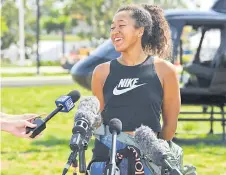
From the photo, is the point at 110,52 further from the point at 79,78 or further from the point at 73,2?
the point at 73,2

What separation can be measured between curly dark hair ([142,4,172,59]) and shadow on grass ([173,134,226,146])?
21.2 feet

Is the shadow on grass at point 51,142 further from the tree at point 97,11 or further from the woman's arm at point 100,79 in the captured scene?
the tree at point 97,11

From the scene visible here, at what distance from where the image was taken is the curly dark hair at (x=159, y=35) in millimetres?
3672

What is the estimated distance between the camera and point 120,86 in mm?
3410

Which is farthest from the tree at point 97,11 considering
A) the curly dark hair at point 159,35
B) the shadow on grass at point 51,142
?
the curly dark hair at point 159,35

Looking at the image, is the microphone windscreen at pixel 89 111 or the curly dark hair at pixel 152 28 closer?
the microphone windscreen at pixel 89 111

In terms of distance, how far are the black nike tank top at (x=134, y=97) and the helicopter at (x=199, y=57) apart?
6.30m

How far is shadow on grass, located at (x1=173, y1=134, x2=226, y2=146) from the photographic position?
1018 cm

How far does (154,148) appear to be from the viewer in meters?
2.70

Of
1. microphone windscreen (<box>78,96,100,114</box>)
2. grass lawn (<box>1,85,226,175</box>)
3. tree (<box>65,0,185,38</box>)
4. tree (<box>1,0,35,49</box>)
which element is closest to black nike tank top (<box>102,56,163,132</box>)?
microphone windscreen (<box>78,96,100,114</box>)

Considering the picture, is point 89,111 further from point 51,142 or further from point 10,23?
point 10,23

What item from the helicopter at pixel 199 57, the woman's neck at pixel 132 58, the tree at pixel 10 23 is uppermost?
the woman's neck at pixel 132 58

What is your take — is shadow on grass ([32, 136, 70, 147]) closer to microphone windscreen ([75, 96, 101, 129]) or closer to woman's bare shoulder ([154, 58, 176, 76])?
woman's bare shoulder ([154, 58, 176, 76])

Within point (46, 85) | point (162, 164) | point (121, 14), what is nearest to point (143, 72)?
point (121, 14)
